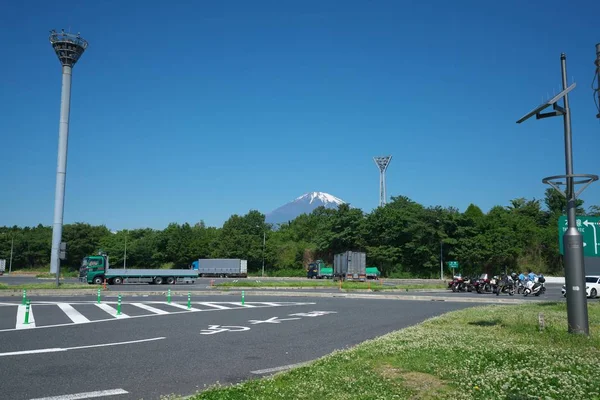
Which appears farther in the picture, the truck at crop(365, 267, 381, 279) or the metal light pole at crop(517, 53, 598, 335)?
the truck at crop(365, 267, 381, 279)

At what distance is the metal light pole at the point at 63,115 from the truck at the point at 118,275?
16989mm

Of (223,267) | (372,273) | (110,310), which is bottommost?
(110,310)

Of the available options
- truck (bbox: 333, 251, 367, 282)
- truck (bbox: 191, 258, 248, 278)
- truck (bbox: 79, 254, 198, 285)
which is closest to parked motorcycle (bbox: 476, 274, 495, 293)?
truck (bbox: 333, 251, 367, 282)

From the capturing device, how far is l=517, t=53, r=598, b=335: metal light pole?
39.0 ft

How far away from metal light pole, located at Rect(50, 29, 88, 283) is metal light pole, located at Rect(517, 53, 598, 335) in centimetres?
6328

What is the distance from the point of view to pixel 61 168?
68.4m

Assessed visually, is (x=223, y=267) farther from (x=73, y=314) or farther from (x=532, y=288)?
(x=73, y=314)

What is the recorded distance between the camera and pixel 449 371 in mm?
7734

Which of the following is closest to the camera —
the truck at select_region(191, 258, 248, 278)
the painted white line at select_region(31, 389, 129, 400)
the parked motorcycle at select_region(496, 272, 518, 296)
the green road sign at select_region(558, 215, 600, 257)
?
the painted white line at select_region(31, 389, 129, 400)

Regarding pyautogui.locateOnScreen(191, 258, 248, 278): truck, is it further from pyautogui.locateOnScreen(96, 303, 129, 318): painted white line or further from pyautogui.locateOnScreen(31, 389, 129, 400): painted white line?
pyautogui.locateOnScreen(31, 389, 129, 400): painted white line

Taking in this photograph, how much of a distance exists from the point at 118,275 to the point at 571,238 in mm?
44514

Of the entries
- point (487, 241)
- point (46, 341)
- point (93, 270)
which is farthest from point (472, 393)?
point (487, 241)

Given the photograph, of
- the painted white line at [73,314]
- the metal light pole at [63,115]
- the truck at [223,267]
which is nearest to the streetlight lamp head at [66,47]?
the metal light pole at [63,115]

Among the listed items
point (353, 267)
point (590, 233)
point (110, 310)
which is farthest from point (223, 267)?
point (590, 233)
